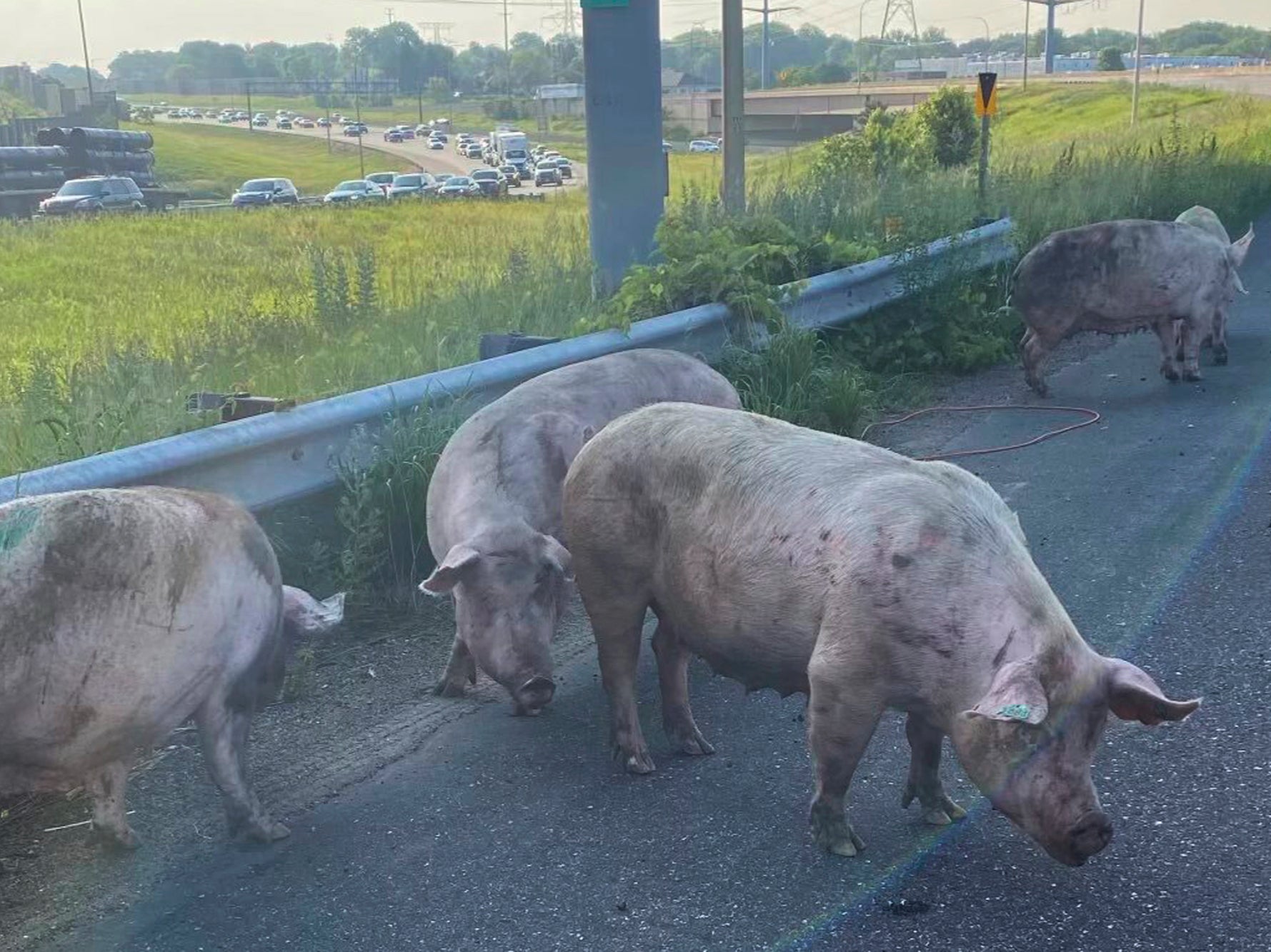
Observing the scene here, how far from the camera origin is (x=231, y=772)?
4.00 m

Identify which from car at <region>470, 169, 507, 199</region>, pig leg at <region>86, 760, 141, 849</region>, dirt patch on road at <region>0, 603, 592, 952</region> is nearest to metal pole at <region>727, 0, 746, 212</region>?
dirt patch on road at <region>0, 603, 592, 952</region>

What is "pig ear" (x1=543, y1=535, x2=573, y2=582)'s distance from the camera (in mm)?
4793

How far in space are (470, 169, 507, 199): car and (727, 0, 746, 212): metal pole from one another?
2329 centimetres

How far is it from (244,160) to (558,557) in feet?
191

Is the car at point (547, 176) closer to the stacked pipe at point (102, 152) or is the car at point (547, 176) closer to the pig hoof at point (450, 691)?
the stacked pipe at point (102, 152)

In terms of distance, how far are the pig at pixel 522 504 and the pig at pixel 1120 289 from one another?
165 inches

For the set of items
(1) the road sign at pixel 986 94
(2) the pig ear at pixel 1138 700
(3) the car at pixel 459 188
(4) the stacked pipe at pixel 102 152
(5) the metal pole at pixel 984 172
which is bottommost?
(3) the car at pixel 459 188

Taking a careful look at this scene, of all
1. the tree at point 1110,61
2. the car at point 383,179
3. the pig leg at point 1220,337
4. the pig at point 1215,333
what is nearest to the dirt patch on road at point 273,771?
the pig at point 1215,333

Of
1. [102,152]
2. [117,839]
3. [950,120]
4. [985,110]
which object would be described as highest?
[985,110]

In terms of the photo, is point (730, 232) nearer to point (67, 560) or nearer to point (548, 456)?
point (548, 456)

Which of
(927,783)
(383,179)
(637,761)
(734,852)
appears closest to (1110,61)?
(383,179)

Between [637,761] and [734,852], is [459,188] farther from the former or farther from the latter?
[734,852]

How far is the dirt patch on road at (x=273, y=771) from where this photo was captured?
3.74 metres

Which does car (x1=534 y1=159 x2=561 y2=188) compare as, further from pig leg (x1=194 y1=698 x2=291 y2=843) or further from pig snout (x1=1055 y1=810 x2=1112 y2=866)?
pig snout (x1=1055 y1=810 x2=1112 y2=866)
